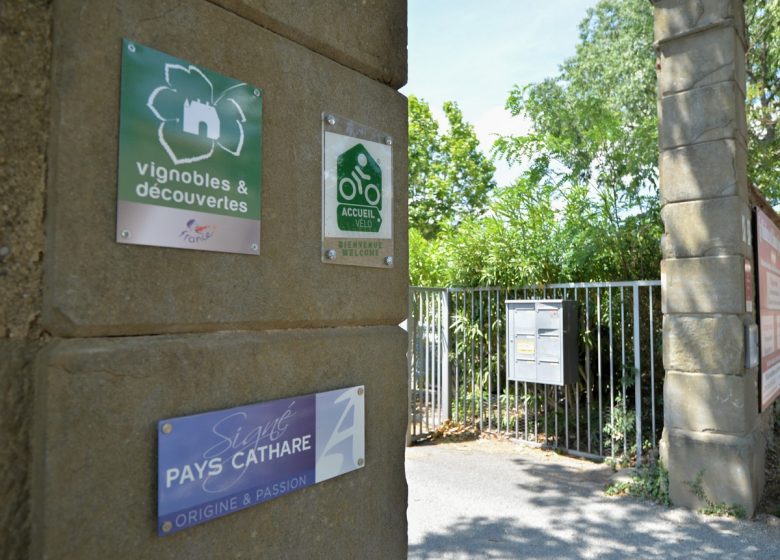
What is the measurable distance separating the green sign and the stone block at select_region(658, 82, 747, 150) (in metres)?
4.69

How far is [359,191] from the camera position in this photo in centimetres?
176

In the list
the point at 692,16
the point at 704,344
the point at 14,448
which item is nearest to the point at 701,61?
the point at 692,16

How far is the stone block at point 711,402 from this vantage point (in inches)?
181

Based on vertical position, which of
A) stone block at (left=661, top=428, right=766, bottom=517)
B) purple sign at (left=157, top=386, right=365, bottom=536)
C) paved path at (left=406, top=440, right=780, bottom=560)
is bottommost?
paved path at (left=406, top=440, right=780, bottom=560)

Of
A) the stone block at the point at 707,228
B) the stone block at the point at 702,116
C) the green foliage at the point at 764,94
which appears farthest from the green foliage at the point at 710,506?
the green foliage at the point at 764,94

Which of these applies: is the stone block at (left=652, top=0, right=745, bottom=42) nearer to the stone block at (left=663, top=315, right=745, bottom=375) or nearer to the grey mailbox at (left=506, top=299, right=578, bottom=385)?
the stone block at (left=663, top=315, right=745, bottom=375)

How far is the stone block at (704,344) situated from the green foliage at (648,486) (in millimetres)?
1069

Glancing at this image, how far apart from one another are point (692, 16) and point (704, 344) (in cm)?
296

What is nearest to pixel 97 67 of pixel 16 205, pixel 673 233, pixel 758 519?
pixel 16 205

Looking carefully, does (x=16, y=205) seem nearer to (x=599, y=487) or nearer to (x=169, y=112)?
(x=169, y=112)

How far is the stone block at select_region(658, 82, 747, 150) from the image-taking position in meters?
4.79

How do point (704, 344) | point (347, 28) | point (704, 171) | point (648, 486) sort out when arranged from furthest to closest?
point (648, 486) < point (704, 171) < point (704, 344) < point (347, 28)

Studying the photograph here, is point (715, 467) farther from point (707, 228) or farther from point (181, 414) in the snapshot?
point (181, 414)

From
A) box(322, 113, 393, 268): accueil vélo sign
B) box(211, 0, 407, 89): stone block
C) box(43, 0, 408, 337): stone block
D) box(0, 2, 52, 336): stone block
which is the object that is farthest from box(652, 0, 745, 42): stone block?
box(0, 2, 52, 336): stone block
